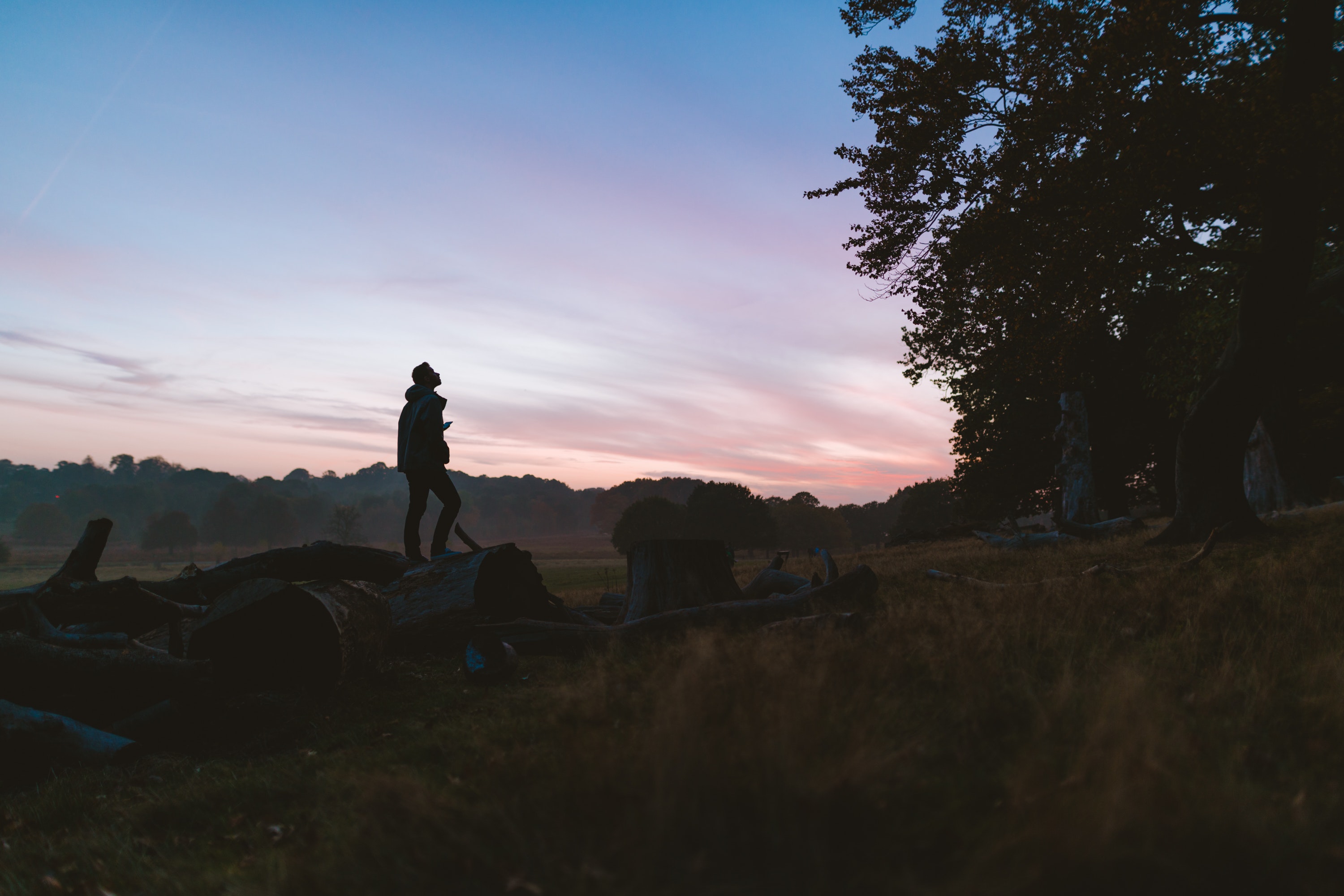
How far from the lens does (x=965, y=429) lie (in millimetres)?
33938

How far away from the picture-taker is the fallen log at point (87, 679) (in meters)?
5.90

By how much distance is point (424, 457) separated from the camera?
33.0 feet

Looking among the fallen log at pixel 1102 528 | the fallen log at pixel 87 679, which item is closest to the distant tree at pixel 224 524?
the fallen log at pixel 1102 528

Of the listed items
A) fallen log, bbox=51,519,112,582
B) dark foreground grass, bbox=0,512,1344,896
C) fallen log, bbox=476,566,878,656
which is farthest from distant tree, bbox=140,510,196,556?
dark foreground grass, bbox=0,512,1344,896

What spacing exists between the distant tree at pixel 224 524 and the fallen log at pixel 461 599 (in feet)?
585

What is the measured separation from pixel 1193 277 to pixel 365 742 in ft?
63.5

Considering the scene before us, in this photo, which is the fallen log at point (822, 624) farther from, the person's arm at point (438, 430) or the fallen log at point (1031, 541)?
the fallen log at point (1031, 541)

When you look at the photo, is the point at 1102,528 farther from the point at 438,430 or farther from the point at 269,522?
the point at 269,522

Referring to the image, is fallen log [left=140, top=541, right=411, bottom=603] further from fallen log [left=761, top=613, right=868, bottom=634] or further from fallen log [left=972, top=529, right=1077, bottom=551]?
fallen log [left=972, top=529, right=1077, bottom=551]

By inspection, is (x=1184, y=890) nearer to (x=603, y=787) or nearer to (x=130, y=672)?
(x=603, y=787)

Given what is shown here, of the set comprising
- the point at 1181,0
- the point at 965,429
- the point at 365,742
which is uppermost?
the point at 1181,0

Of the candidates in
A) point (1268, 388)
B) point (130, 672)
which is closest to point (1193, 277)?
point (1268, 388)

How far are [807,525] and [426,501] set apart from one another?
316 ft

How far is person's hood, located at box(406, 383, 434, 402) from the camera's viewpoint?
10344 mm
